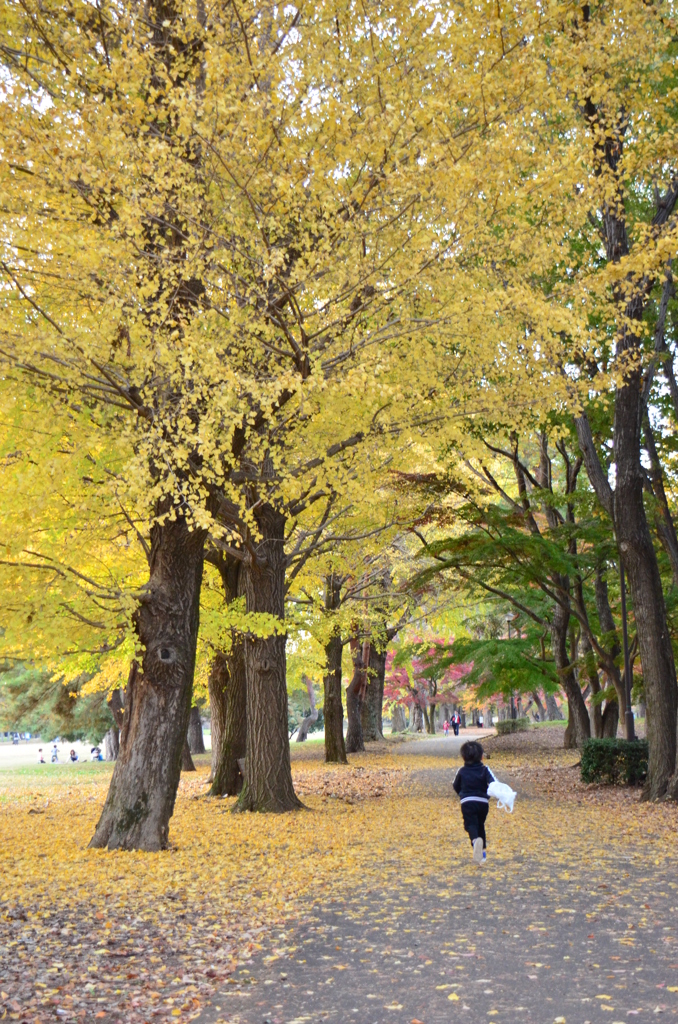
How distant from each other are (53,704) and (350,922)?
97.8 feet

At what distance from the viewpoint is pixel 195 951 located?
6.10 m

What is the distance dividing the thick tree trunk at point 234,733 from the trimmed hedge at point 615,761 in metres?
6.60

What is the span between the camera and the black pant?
8.89 m

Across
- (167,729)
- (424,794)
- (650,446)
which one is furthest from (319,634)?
(167,729)

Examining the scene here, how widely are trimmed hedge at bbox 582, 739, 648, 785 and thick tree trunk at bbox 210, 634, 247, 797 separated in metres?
6.60

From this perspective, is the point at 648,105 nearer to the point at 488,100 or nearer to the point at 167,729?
the point at 488,100

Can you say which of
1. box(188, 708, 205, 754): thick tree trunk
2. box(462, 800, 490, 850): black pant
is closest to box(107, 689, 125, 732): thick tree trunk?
box(188, 708, 205, 754): thick tree trunk

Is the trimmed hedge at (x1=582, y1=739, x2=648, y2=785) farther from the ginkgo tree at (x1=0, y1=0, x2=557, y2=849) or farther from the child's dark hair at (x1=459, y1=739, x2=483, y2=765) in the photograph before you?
the ginkgo tree at (x1=0, y1=0, x2=557, y2=849)

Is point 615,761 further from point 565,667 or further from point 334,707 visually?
point 334,707

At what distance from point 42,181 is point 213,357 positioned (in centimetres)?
281

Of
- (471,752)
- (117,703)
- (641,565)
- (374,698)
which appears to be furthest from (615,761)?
(117,703)

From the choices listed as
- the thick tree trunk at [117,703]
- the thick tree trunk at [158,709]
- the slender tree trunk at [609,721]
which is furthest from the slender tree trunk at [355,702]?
the thick tree trunk at [158,709]

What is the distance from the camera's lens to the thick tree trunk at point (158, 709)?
10.4 meters

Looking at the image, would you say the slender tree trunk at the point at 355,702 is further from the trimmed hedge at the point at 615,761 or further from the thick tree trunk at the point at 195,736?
the trimmed hedge at the point at 615,761
